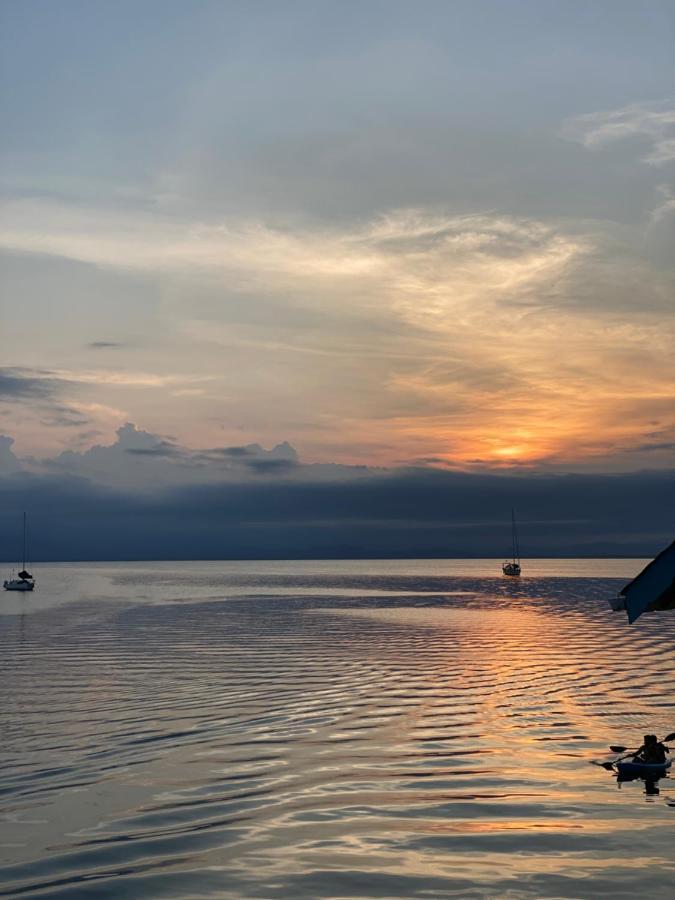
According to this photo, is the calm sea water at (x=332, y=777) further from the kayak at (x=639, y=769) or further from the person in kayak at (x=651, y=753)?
the person in kayak at (x=651, y=753)

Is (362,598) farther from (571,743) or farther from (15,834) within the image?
(15,834)

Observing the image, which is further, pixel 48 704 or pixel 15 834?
pixel 48 704

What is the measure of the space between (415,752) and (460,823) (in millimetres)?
6584

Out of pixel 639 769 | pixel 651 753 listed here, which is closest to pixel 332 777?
pixel 639 769

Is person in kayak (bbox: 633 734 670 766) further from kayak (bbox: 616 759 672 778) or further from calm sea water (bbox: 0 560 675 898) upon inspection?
calm sea water (bbox: 0 560 675 898)

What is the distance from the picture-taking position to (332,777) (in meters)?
22.2

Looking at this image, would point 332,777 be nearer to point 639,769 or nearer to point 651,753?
point 639,769

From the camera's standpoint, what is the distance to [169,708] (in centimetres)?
3322

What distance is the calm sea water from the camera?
15.6m

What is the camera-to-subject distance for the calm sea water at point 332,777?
51.3ft

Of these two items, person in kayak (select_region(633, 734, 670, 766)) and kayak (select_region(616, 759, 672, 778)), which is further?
person in kayak (select_region(633, 734, 670, 766))

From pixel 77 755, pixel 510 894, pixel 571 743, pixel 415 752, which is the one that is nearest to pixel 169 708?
pixel 77 755

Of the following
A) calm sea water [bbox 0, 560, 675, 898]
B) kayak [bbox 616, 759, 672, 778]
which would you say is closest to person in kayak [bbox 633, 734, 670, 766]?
kayak [bbox 616, 759, 672, 778]

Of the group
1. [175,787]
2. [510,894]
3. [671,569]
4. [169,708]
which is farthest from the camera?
[169,708]
